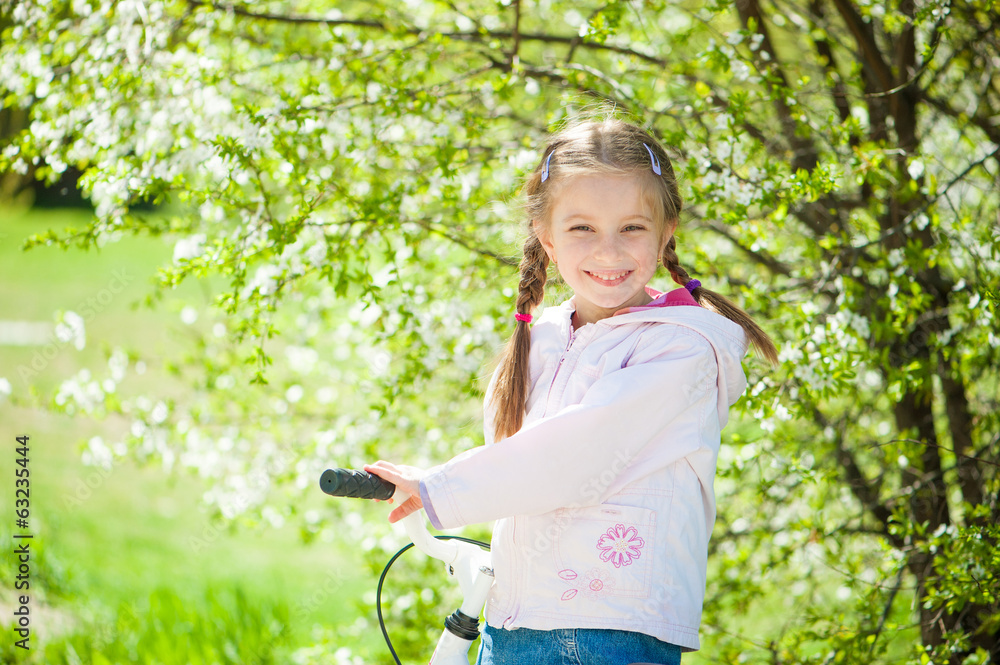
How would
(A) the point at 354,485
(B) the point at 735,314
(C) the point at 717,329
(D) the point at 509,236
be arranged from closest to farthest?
(A) the point at 354,485 < (C) the point at 717,329 < (B) the point at 735,314 < (D) the point at 509,236

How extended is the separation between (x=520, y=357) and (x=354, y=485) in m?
0.50

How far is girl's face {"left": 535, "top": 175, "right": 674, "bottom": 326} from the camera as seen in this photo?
5.71 feet

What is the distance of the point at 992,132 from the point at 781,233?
31.6 inches

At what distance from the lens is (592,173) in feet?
5.78

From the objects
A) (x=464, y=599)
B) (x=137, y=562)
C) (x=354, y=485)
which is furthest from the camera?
(x=137, y=562)

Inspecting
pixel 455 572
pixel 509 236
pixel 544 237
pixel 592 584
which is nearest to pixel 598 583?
pixel 592 584

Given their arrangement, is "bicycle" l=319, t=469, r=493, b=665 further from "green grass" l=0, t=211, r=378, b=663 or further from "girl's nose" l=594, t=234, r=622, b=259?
"green grass" l=0, t=211, r=378, b=663

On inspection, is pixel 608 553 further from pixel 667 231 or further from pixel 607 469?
pixel 667 231

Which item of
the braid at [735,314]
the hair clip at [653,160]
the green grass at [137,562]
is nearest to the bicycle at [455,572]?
the braid at [735,314]

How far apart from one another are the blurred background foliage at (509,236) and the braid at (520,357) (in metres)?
0.32

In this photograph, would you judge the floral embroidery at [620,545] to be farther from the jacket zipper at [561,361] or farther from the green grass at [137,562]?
the green grass at [137,562]

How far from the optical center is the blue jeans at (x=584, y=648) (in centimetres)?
154

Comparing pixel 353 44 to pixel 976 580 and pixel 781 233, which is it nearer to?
pixel 781 233

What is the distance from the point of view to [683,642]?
5.17 ft
